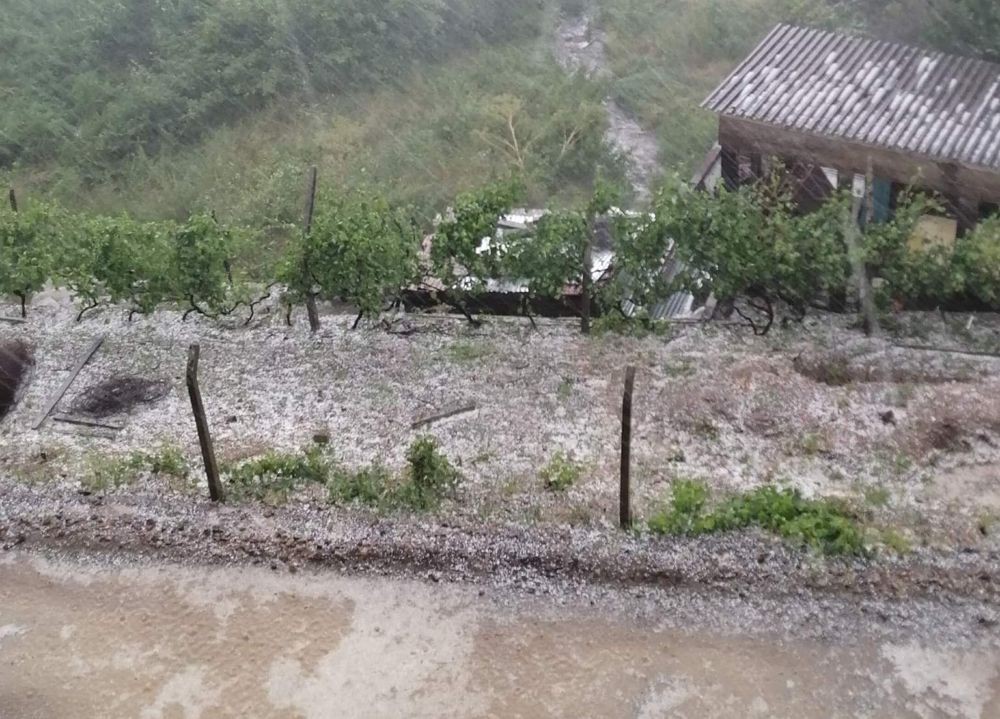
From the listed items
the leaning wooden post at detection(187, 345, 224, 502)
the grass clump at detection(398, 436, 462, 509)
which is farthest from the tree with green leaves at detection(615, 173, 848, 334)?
the leaning wooden post at detection(187, 345, 224, 502)

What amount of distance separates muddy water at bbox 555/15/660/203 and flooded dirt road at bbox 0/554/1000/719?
9343 mm

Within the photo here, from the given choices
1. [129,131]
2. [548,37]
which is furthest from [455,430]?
[548,37]

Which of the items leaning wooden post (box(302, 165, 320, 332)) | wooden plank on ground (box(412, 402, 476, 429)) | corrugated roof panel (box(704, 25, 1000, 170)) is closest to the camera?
wooden plank on ground (box(412, 402, 476, 429))

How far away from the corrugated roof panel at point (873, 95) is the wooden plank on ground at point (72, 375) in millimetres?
6768

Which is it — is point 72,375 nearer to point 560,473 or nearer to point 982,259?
point 560,473

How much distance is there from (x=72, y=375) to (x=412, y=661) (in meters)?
4.87

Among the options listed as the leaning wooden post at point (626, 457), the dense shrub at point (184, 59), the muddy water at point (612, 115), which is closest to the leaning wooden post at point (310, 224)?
the leaning wooden post at point (626, 457)

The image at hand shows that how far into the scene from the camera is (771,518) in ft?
21.9

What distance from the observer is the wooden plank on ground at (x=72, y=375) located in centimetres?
850

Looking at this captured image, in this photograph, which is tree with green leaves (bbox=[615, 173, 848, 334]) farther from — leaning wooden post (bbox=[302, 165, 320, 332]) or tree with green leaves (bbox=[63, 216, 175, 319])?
tree with green leaves (bbox=[63, 216, 175, 319])

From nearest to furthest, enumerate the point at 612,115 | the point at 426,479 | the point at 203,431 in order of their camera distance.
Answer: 1. the point at 203,431
2. the point at 426,479
3. the point at 612,115

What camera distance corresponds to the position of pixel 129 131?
17562 millimetres

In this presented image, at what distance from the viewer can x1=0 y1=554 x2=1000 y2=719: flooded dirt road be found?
576 cm

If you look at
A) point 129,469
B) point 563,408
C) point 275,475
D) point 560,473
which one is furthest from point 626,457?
point 129,469
